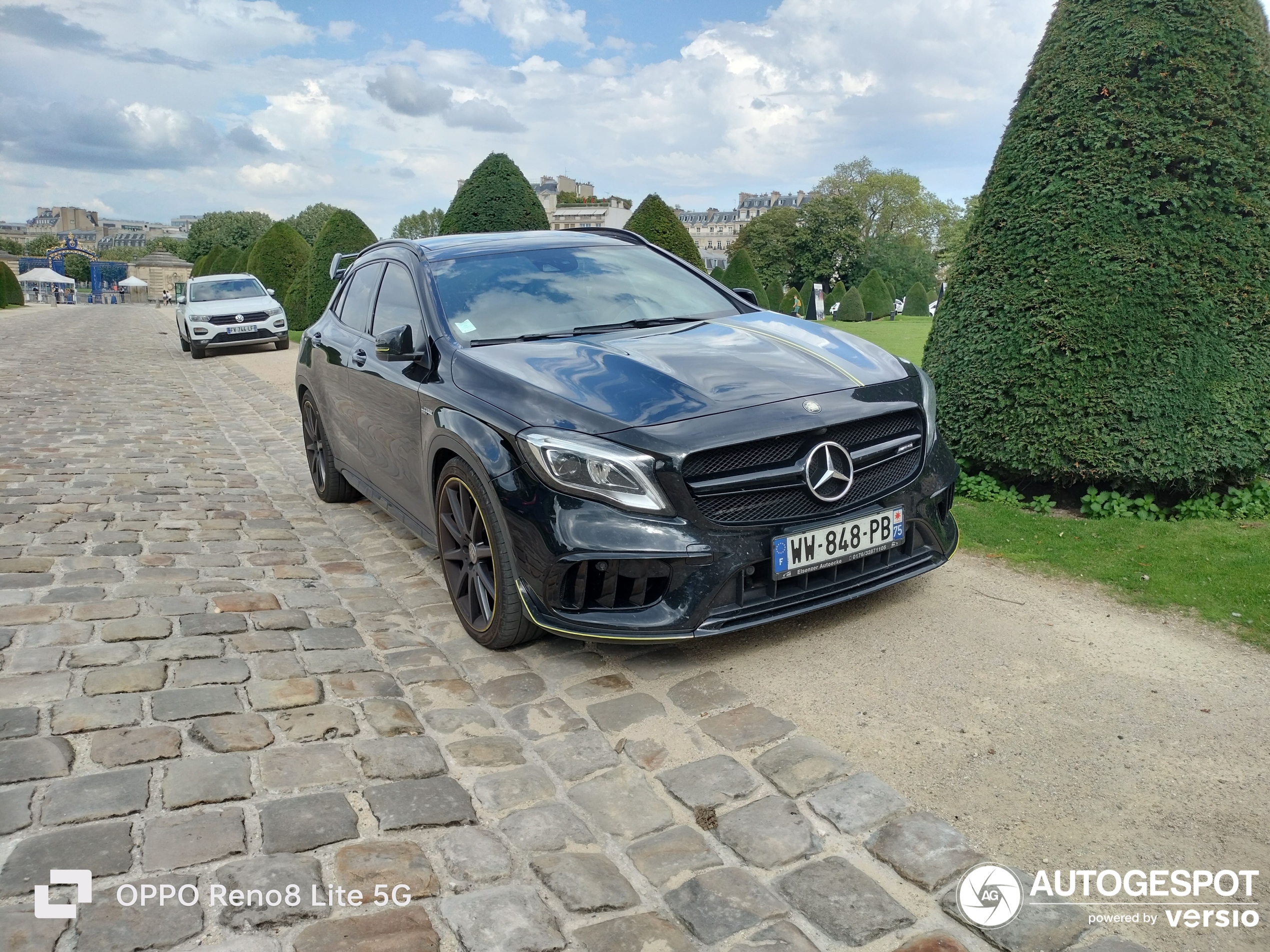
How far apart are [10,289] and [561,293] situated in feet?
191

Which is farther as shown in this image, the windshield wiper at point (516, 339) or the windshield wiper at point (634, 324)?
the windshield wiper at point (634, 324)

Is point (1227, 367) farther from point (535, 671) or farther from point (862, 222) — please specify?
point (862, 222)

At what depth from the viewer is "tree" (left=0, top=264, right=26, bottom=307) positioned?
51.0 meters

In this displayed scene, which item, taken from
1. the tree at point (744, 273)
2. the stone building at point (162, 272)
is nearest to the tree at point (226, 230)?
Result: the stone building at point (162, 272)

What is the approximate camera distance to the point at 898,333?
30.9 meters

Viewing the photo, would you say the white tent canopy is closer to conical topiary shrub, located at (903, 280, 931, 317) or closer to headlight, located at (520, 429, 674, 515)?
conical topiary shrub, located at (903, 280, 931, 317)

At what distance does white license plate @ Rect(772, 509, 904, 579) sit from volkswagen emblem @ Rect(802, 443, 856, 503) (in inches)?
4.7

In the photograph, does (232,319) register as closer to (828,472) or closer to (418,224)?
(828,472)

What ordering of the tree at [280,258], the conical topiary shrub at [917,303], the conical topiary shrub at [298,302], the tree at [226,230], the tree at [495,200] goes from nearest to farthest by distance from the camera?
1. the tree at [495,200]
2. the conical topiary shrub at [298,302]
3. the tree at [280,258]
4. the conical topiary shrub at [917,303]
5. the tree at [226,230]

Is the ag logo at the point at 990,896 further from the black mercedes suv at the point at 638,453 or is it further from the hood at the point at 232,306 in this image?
the hood at the point at 232,306

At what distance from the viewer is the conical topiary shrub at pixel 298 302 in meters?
27.9

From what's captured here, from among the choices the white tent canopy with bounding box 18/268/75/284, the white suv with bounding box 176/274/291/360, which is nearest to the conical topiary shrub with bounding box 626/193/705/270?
the white suv with bounding box 176/274/291/360

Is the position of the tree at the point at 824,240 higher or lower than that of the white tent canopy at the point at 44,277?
higher

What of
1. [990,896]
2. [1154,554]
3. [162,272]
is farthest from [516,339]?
[162,272]
